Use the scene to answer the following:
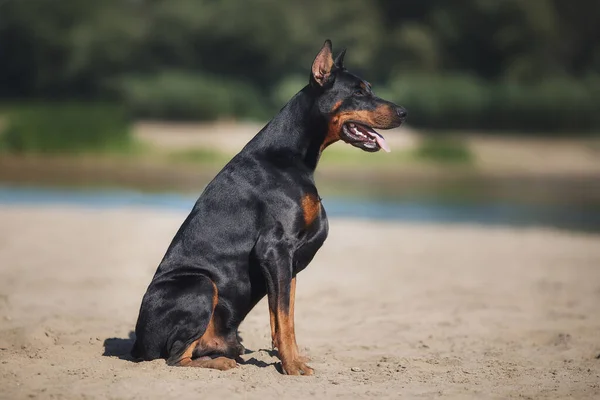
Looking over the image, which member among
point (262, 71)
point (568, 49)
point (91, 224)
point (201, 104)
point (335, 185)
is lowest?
point (91, 224)

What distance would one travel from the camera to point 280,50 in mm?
35156

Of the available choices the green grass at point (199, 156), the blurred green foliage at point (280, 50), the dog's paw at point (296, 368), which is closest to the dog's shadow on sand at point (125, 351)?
the dog's paw at point (296, 368)

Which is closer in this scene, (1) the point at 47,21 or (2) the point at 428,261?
(2) the point at 428,261

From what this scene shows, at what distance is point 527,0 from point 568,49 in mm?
3320

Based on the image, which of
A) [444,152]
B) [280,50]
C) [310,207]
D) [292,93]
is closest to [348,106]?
[310,207]

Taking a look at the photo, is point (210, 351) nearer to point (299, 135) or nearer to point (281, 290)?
point (281, 290)

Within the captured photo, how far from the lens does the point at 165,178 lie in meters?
23.7

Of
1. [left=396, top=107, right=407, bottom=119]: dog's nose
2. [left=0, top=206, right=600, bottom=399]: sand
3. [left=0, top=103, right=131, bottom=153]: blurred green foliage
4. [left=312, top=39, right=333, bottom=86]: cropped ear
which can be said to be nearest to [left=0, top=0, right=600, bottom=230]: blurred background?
[left=0, top=103, right=131, bottom=153]: blurred green foliage

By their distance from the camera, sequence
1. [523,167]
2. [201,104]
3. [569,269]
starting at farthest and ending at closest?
[201,104], [523,167], [569,269]

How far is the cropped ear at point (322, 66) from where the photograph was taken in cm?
536

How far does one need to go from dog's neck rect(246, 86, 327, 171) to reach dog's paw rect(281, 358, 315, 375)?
1.19 m

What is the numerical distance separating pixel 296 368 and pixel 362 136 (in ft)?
4.84

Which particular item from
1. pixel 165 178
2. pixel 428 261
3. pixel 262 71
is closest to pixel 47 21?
pixel 262 71

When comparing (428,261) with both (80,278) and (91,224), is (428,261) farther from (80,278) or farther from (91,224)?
(91,224)
